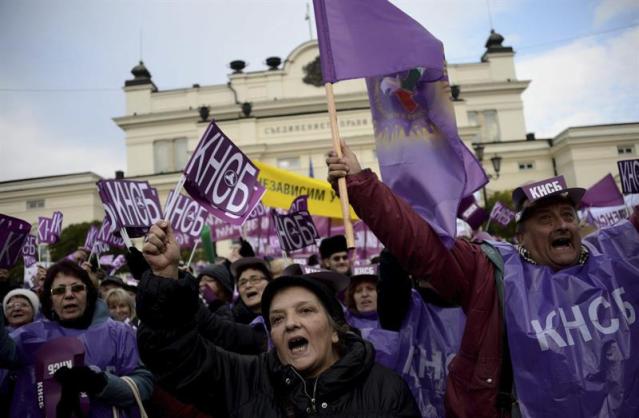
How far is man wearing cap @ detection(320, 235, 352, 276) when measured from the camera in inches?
214

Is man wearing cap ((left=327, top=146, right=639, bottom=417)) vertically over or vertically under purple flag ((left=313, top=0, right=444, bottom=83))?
under

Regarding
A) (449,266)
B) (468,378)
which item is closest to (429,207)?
(449,266)

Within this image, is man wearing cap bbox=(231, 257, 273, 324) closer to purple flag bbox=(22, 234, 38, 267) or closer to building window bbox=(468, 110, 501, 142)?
purple flag bbox=(22, 234, 38, 267)

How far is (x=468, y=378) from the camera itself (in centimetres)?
231

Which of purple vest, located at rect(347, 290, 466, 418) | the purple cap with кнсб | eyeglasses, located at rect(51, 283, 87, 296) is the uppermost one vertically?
the purple cap with кнсб

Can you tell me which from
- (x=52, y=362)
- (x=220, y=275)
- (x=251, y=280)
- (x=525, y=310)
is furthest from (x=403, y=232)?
(x=220, y=275)

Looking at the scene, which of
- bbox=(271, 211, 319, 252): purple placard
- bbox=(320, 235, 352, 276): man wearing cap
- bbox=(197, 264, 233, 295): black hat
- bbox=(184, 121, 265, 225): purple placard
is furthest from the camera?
bbox=(271, 211, 319, 252): purple placard

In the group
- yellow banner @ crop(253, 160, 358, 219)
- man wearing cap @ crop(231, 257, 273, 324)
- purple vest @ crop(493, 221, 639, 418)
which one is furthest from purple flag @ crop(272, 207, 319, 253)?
purple vest @ crop(493, 221, 639, 418)

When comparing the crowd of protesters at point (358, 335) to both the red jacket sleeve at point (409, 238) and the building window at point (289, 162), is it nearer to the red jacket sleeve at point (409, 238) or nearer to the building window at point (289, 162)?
the red jacket sleeve at point (409, 238)

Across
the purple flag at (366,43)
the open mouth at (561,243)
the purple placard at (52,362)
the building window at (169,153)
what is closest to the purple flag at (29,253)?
the purple placard at (52,362)

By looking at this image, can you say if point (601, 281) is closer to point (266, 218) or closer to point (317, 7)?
point (317, 7)

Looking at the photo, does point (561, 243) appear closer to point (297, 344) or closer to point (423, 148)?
point (423, 148)

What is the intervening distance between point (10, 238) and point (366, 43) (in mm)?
3496

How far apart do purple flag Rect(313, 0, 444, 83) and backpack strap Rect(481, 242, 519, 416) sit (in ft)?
3.29
